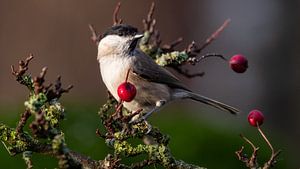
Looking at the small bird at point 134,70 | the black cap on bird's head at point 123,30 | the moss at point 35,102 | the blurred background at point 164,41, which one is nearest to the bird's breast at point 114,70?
the small bird at point 134,70

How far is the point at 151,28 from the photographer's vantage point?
4.18 metres

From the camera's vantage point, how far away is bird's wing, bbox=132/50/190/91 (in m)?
4.33

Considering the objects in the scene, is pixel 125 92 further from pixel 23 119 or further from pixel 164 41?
pixel 164 41

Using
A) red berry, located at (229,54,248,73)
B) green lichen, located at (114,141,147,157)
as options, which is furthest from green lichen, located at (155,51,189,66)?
green lichen, located at (114,141,147,157)

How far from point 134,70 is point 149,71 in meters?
0.10

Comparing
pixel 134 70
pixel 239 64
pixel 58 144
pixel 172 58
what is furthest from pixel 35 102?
pixel 134 70

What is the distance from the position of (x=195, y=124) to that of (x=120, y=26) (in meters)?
2.54

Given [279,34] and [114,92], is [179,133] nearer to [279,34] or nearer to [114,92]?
[114,92]

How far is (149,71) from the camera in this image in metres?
4.41

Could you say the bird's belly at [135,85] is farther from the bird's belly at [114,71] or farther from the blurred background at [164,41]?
the blurred background at [164,41]

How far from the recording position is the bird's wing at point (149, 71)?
171 inches

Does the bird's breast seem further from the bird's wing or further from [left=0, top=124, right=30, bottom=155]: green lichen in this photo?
[left=0, top=124, right=30, bottom=155]: green lichen

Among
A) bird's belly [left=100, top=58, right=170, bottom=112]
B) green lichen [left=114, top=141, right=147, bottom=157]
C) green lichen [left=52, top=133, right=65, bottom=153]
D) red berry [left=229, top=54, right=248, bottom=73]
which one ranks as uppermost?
bird's belly [left=100, top=58, right=170, bottom=112]

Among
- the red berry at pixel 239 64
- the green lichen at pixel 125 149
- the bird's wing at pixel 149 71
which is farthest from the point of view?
the bird's wing at pixel 149 71
